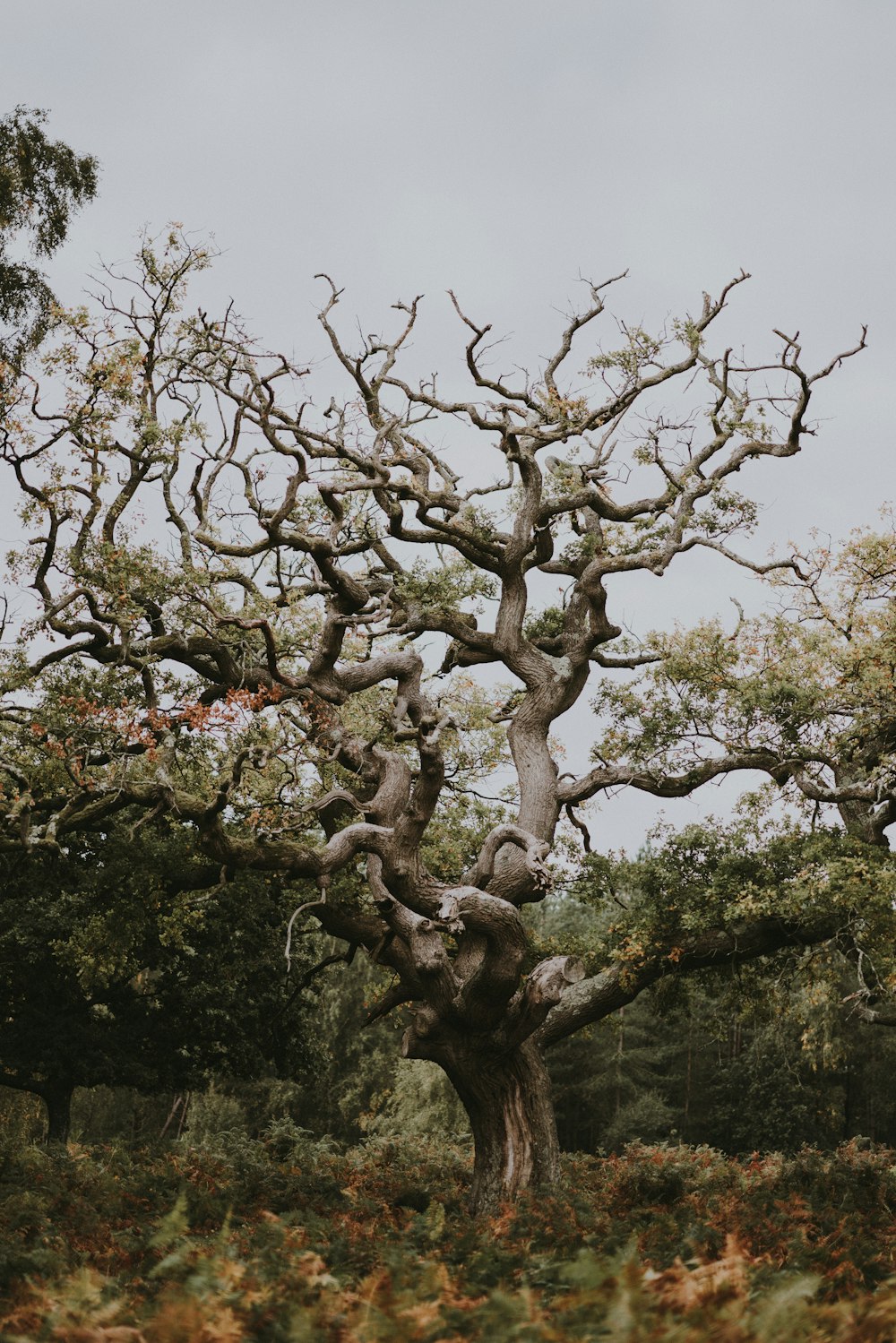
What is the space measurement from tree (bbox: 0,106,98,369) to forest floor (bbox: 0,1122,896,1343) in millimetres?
11292

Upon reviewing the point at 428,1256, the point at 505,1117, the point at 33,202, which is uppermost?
the point at 33,202

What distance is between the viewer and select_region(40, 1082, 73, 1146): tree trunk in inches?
946

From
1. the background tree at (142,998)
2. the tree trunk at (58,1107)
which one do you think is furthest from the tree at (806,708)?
the tree trunk at (58,1107)

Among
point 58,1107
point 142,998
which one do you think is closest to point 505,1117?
point 142,998

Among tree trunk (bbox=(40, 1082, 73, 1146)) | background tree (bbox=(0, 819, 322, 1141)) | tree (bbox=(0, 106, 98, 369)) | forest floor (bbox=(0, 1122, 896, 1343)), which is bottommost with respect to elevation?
forest floor (bbox=(0, 1122, 896, 1343))

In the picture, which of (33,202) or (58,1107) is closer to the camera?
(33,202)

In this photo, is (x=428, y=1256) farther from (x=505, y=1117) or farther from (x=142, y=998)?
(x=142, y=998)

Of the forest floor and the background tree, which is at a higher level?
the background tree

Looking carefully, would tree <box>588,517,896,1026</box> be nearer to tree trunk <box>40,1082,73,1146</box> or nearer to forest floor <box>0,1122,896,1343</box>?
forest floor <box>0,1122,896,1343</box>

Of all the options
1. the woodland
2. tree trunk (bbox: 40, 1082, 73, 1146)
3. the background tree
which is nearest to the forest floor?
the woodland

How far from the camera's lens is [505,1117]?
13.6 meters

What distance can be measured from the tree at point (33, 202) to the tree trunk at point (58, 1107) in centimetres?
1598

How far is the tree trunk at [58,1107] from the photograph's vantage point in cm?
2403

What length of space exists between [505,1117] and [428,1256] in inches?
266
